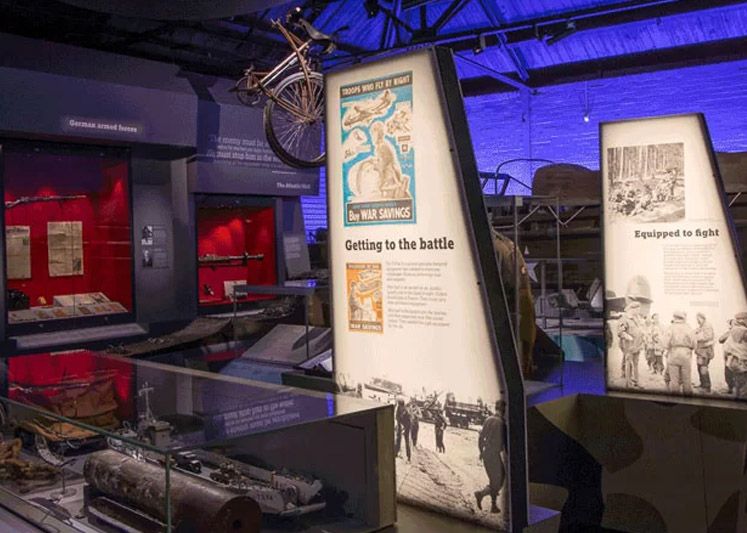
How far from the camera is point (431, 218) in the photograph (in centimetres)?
230

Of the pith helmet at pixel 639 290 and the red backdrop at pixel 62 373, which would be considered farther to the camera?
the pith helmet at pixel 639 290

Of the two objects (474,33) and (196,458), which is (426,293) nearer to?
(196,458)

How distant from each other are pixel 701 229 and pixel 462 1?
649 cm

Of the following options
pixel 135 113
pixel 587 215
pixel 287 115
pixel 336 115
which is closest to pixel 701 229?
pixel 336 115

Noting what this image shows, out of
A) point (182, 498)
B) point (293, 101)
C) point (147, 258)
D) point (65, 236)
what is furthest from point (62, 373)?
point (147, 258)

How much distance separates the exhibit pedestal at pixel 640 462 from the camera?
3729 mm

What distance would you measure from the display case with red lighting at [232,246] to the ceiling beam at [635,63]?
4.49m

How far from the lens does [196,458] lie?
1.57 metres

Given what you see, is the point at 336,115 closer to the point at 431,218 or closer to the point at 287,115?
the point at 431,218

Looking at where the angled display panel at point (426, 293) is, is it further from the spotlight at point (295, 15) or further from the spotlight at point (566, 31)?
the spotlight at point (566, 31)

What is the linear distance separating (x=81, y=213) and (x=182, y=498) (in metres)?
7.75

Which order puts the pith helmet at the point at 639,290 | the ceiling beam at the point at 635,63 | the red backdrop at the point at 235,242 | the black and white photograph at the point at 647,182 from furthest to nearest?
the ceiling beam at the point at 635,63, the red backdrop at the point at 235,242, the pith helmet at the point at 639,290, the black and white photograph at the point at 647,182

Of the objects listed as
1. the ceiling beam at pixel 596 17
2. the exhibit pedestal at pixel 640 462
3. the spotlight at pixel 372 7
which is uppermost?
the spotlight at pixel 372 7

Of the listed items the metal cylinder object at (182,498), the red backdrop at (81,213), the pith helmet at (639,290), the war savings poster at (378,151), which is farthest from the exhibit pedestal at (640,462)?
the red backdrop at (81,213)
